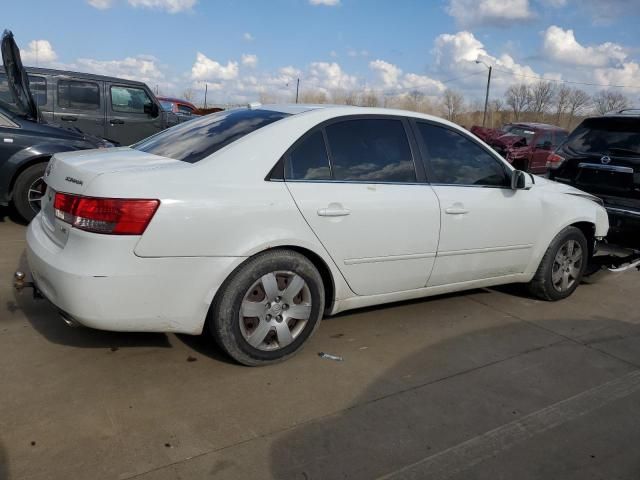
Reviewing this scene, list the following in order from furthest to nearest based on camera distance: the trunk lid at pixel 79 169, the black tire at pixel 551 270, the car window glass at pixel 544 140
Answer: the car window glass at pixel 544 140
the black tire at pixel 551 270
the trunk lid at pixel 79 169

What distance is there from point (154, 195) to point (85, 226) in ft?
1.29

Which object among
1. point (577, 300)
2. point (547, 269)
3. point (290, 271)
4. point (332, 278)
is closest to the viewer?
point (290, 271)

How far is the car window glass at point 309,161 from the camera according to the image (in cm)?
336

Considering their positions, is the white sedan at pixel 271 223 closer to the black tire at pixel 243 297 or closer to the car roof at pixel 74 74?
the black tire at pixel 243 297

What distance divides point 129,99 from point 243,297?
25.7 ft

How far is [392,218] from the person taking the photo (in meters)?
3.67

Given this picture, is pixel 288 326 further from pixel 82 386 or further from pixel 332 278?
pixel 82 386

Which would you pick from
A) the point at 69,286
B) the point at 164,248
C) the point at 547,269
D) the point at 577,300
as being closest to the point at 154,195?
the point at 164,248

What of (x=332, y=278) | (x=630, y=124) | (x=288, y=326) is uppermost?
(x=630, y=124)

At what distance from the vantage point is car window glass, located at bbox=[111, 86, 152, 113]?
9680mm

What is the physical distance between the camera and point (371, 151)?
3.75 m

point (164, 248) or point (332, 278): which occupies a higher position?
point (164, 248)

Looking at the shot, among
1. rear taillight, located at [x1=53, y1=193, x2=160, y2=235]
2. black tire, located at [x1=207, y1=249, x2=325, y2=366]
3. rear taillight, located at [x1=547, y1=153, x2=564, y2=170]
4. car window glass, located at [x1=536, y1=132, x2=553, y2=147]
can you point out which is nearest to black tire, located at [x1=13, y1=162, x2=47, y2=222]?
rear taillight, located at [x1=53, y1=193, x2=160, y2=235]

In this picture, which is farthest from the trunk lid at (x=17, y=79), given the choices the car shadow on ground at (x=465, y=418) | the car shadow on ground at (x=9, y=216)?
the car shadow on ground at (x=465, y=418)
